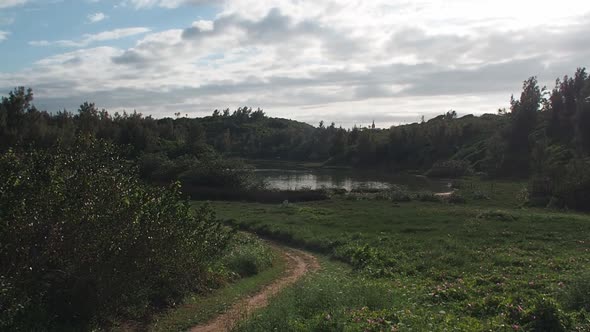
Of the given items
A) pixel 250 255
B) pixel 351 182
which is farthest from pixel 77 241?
pixel 351 182

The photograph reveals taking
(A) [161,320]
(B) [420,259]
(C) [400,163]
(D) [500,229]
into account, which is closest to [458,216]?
(D) [500,229]

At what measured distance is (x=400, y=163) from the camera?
391 feet

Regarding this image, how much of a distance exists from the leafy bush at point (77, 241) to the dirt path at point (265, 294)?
1728 mm

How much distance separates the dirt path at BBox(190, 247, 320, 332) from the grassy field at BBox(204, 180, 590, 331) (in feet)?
2.76

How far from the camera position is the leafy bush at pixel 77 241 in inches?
364

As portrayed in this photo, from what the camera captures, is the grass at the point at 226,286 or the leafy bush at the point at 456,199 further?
the leafy bush at the point at 456,199

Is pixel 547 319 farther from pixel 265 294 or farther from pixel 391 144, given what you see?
pixel 391 144

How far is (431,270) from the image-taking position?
55.7 ft

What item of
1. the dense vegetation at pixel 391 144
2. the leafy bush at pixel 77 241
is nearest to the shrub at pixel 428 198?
the dense vegetation at pixel 391 144

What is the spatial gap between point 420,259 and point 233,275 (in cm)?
688

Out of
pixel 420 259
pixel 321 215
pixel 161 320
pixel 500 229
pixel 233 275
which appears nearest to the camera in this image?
pixel 161 320

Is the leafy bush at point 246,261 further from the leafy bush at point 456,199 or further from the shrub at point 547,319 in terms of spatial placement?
the leafy bush at point 456,199

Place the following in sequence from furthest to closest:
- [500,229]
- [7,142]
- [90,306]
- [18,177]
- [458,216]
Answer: [7,142]
[458,216]
[500,229]
[90,306]
[18,177]

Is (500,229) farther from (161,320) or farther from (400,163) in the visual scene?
(400,163)
